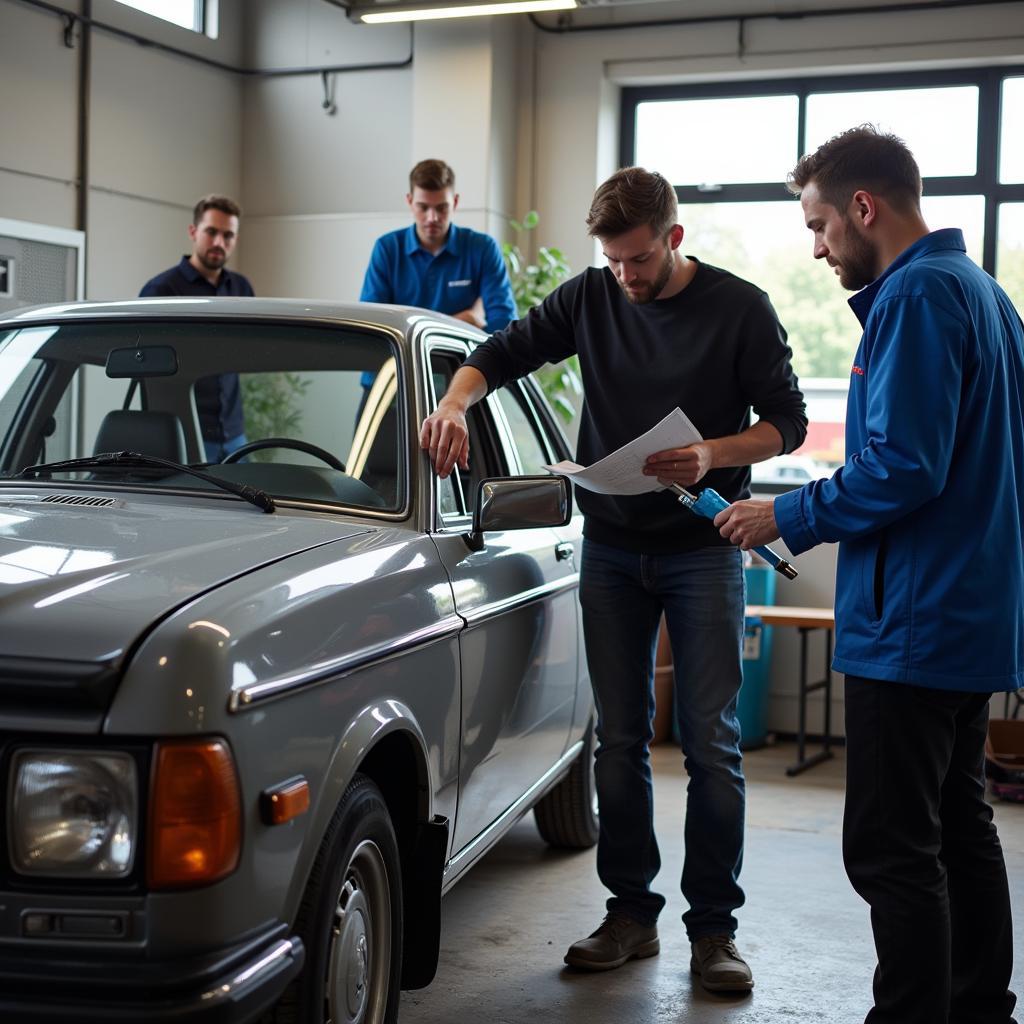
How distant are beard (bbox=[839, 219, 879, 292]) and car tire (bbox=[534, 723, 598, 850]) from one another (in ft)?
7.26

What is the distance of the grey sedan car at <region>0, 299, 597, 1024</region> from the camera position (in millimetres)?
1870

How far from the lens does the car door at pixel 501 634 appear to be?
120 inches

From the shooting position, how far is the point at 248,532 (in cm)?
255

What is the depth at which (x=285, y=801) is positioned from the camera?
2.02m

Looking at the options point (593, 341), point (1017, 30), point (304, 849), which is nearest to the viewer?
point (304, 849)

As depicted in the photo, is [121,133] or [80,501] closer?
[80,501]

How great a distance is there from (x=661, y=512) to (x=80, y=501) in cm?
144

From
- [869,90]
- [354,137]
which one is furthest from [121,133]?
[869,90]

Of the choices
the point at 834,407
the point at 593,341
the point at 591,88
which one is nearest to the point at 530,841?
the point at 593,341

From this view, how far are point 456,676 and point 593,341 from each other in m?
1.10

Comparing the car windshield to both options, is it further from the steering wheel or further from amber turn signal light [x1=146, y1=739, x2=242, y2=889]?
amber turn signal light [x1=146, y1=739, x2=242, y2=889]

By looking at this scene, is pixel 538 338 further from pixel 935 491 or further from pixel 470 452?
pixel 935 491

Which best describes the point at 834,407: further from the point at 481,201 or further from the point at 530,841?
the point at 530,841

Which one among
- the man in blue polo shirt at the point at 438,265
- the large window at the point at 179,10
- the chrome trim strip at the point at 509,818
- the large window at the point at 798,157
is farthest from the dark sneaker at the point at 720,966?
the large window at the point at 179,10
